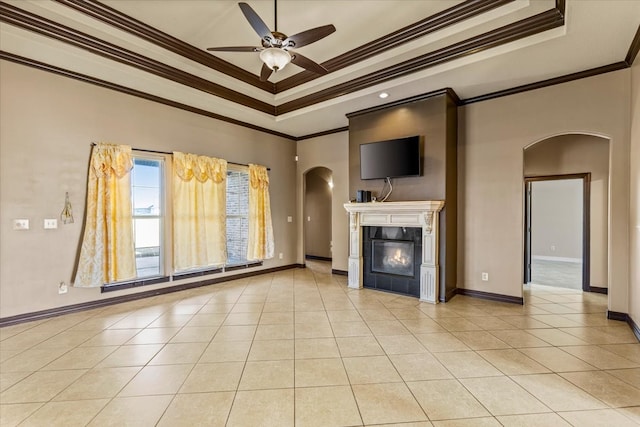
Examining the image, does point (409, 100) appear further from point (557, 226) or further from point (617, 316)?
point (557, 226)

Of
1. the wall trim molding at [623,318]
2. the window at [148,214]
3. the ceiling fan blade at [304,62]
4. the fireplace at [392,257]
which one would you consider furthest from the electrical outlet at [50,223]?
the wall trim molding at [623,318]

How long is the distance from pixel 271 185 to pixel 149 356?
4.32 meters

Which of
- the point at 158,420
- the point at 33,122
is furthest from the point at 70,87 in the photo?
the point at 158,420

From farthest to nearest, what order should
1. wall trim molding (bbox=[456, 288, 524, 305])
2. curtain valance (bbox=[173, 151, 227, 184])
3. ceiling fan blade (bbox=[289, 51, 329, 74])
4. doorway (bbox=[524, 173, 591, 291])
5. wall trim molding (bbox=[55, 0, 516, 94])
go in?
doorway (bbox=[524, 173, 591, 291]) → curtain valance (bbox=[173, 151, 227, 184]) → wall trim molding (bbox=[456, 288, 524, 305]) → ceiling fan blade (bbox=[289, 51, 329, 74]) → wall trim molding (bbox=[55, 0, 516, 94])

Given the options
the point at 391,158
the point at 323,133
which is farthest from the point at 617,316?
the point at 323,133

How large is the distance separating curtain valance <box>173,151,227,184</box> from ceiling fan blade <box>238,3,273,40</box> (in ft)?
9.33

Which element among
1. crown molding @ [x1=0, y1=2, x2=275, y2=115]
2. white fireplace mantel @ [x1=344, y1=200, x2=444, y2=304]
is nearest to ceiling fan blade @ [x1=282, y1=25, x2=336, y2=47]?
crown molding @ [x1=0, y1=2, x2=275, y2=115]

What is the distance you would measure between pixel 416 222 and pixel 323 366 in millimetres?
2721

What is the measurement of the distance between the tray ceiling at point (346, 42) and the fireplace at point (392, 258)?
2.19 meters

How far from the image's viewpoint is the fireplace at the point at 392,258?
4.59 meters

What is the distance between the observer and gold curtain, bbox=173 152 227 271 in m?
4.88

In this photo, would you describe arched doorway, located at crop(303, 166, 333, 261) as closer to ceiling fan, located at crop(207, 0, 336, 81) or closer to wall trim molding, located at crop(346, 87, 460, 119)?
wall trim molding, located at crop(346, 87, 460, 119)

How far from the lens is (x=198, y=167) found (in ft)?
16.7

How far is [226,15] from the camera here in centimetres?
330
